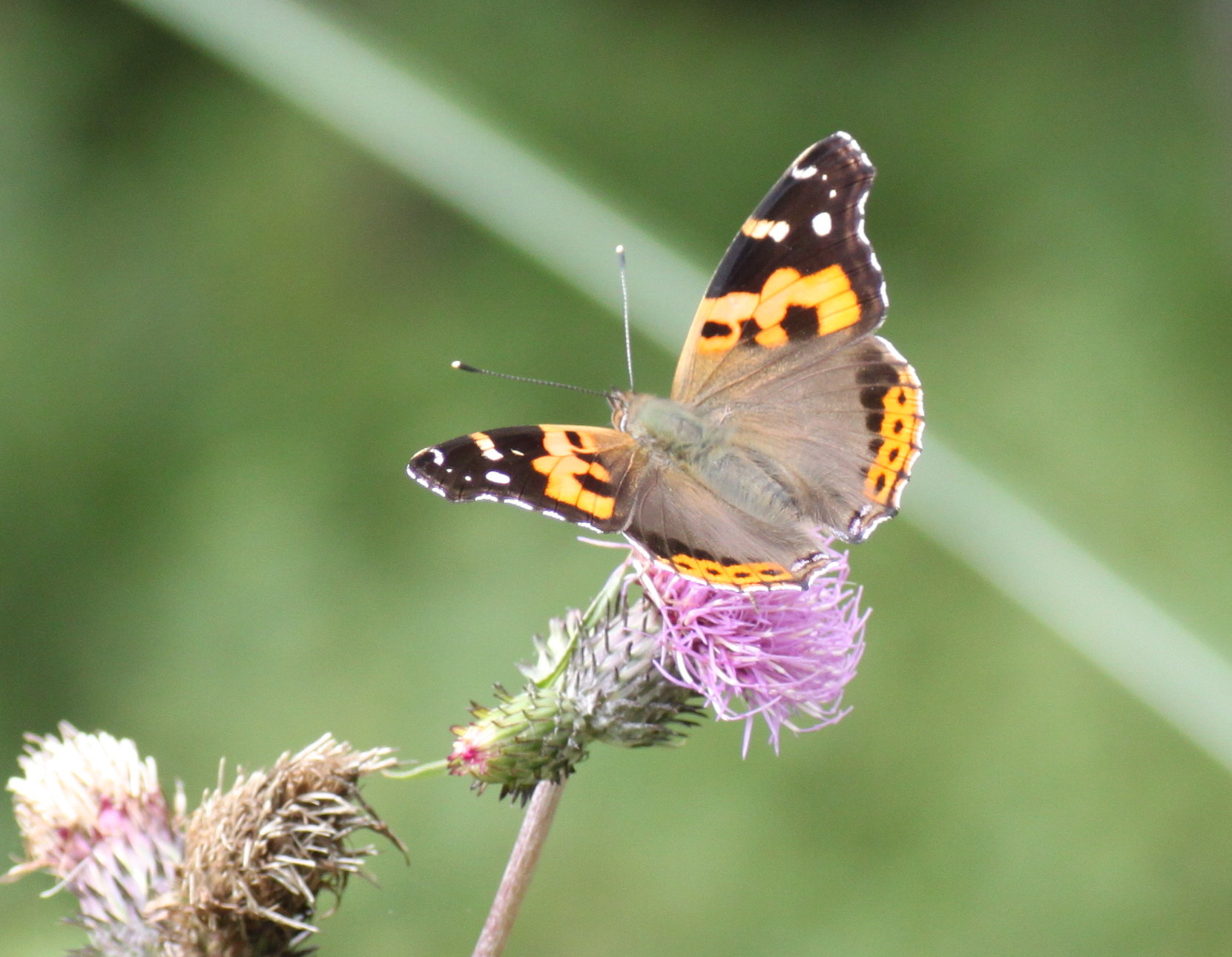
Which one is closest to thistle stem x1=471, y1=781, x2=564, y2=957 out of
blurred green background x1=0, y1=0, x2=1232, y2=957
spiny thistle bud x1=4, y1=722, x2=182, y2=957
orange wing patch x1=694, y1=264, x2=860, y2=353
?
spiny thistle bud x1=4, y1=722, x2=182, y2=957

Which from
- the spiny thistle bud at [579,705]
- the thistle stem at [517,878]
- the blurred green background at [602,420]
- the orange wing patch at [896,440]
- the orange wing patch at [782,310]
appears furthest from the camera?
the blurred green background at [602,420]

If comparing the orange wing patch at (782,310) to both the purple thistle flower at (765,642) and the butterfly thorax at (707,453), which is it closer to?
the butterfly thorax at (707,453)

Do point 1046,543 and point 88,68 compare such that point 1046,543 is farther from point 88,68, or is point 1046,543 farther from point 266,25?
point 88,68

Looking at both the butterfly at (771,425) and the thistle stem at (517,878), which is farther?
the butterfly at (771,425)

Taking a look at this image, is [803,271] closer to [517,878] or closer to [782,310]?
[782,310]

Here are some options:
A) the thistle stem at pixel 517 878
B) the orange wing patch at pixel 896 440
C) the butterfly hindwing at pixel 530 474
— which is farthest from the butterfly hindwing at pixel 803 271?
the thistle stem at pixel 517 878

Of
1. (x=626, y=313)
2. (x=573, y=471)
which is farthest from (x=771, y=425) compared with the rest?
(x=573, y=471)
